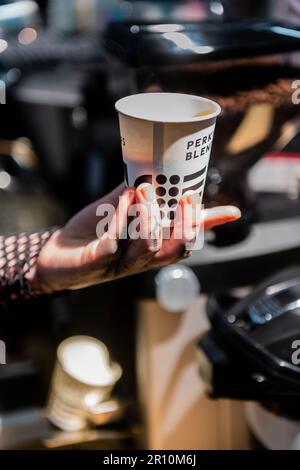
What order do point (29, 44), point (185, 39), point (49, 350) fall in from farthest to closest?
point (29, 44)
point (49, 350)
point (185, 39)

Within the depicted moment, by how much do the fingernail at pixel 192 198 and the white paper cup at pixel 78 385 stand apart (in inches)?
19.2

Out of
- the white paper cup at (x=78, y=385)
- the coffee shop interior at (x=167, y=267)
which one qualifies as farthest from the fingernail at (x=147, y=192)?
the white paper cup at (x=78, y=385)

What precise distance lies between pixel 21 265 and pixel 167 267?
0.93ft

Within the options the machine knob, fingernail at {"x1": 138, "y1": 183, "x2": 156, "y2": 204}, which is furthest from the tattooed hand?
the machine knob

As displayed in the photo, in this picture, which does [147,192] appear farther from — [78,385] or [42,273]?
[78,385]

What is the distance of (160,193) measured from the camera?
0.55m

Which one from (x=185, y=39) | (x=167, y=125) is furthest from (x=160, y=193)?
(x=185, y=39)

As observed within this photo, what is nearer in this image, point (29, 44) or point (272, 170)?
point (272, 170)

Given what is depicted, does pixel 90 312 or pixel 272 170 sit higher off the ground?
pixel 272 170

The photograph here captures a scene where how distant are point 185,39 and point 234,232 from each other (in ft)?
0.97

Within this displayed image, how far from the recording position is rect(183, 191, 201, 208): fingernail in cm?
55

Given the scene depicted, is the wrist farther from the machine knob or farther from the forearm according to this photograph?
the machine knob

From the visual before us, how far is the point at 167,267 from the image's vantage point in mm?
882

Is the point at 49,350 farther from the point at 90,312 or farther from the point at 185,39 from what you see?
the point at 185,39
